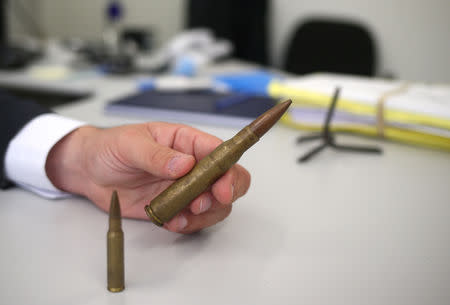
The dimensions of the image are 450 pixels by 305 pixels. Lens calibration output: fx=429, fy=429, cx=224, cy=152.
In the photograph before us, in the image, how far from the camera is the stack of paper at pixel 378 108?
83 centimetres

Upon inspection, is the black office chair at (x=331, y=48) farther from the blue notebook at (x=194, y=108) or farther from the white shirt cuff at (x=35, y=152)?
the white shirt cuff at (x=35, y=152)

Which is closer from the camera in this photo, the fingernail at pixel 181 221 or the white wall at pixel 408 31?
the fingernail at pixel 181 221

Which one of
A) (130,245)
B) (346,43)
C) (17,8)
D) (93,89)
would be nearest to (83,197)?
(130,245)

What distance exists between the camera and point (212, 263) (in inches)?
17.9

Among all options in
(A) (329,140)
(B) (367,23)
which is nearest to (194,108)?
(A) (329,140)

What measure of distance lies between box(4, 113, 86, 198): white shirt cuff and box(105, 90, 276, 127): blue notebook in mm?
344

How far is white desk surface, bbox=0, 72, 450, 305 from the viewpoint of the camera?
1.34 ft

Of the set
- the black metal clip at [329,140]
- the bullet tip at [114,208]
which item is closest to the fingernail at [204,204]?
the bullet tip at [114,208]

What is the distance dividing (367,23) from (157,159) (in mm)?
2106

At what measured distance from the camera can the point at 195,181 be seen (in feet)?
1.39

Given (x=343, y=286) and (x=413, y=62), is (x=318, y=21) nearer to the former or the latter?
(x=413, y=62)

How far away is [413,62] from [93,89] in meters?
1.58

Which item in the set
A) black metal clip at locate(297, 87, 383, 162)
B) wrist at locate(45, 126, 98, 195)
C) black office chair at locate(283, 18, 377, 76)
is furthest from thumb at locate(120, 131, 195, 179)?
black office chair at locate(283, 18, 377, 76)

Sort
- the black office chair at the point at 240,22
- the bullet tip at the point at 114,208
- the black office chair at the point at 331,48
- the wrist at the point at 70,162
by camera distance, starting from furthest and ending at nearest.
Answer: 1. the black office chair at the point at 240,22
2. the black office chair at the point at 331,48
3. the wrist at the point at 70,162
4. the bullet tip at the point at 114,208
